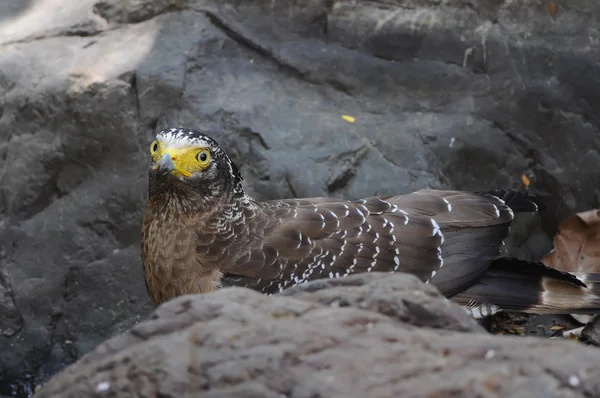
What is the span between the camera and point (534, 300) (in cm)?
464

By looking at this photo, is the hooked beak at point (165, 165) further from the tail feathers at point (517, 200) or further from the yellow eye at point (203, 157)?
the tail feathers at point (517, 200)

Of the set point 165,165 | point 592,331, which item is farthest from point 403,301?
point 592,331

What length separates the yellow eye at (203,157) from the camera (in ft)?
15.2

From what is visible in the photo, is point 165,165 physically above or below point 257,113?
above

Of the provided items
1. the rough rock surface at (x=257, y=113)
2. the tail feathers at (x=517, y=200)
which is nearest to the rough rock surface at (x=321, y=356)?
the tail feathers at (x=517, y=200)

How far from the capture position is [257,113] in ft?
19.1

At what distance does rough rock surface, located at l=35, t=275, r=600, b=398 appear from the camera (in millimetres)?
2225

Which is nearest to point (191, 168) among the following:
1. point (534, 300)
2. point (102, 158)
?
point (102, 158)

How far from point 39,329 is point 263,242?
Answer: 6.46 ft

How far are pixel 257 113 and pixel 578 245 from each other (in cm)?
250

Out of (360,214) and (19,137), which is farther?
(19,137)

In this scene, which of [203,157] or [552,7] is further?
[552,7]

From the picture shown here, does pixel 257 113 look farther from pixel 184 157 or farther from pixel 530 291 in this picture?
pixel 530 291

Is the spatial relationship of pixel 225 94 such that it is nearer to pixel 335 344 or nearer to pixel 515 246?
pixel 515 246
